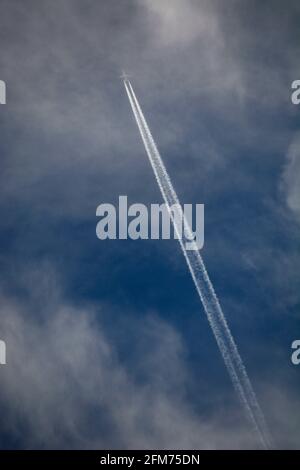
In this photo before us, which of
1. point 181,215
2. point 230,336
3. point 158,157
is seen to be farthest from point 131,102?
point 230,336

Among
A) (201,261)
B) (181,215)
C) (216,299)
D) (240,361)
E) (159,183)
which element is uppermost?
(159,183)

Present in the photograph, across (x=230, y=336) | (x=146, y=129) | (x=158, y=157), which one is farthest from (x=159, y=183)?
(x=230, y=336)

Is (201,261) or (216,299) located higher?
(201,261)

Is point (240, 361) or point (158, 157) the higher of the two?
point (158, 157)
